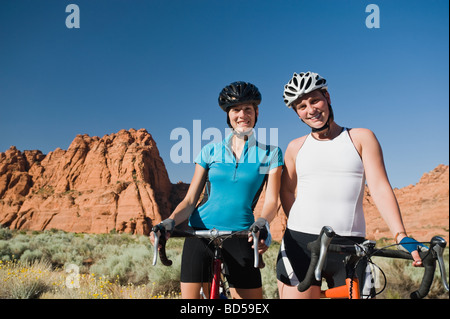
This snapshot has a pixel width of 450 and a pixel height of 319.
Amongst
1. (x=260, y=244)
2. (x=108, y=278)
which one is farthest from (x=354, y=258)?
(x=108, y=278)

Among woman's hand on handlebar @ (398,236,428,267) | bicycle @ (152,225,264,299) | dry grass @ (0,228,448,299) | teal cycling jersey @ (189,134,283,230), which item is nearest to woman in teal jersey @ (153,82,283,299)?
teal cycling jersey @ (189,134,283,230)

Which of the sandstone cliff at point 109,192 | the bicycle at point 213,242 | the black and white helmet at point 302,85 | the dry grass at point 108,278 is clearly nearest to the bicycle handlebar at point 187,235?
the bicycle at point 213,242

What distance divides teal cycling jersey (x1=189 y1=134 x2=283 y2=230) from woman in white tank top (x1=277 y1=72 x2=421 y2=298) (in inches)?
11.2

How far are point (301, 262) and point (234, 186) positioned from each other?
777 millimetres

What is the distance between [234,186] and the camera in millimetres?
2723

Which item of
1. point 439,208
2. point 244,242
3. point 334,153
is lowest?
point 439,208

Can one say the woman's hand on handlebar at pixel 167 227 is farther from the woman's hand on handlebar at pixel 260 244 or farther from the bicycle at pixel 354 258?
the bicycle at pixel 354 258

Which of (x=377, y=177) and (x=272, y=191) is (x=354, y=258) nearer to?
(x=377, y=177)

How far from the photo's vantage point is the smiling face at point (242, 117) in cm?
291

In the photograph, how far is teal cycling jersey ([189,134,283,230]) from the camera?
2.69m

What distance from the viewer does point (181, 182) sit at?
214 ft
